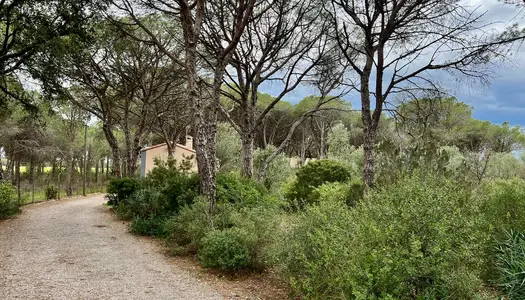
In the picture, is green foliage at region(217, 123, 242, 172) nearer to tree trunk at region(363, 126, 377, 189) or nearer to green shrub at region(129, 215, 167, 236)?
green shrub at region(129, 215, 167, 236)

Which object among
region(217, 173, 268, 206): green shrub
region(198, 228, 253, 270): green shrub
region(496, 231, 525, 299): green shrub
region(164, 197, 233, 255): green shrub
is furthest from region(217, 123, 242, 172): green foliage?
region(496, 231, 525, 299): green shrub

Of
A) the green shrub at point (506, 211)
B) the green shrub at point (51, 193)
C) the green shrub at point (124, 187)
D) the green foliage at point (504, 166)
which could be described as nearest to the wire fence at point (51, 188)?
the green shrub at point (51, 193)

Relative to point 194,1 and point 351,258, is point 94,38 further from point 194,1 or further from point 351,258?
point 351,258

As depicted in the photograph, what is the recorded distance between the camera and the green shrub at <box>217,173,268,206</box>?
810 centimetres

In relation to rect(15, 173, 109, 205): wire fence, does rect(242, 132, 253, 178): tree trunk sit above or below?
above

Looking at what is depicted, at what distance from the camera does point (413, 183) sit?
160 inches

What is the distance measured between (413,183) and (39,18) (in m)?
10.7

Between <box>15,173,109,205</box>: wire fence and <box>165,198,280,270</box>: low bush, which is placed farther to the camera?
<box>15,173,109,205</box>: wire fence

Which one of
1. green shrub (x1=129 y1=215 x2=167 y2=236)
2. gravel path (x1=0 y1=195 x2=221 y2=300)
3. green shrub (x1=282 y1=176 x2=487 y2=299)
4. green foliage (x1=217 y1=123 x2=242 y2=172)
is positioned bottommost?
gravel path (x1=0 y1=195 x2=221 y2=300)

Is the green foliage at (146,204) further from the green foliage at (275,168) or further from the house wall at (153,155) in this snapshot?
the house wall at (153,155)

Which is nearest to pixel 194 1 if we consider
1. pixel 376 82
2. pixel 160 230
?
pixel 376 82

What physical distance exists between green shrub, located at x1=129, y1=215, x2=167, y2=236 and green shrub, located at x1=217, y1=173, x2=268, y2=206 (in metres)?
1.58

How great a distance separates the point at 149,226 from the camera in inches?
342

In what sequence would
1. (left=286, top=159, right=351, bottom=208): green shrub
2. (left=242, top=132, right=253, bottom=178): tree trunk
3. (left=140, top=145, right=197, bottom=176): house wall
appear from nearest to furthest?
(left=242, top=132, right=253, bottom=178): tree trunk → (left=286, top=159, right=351, bottom=208): green shrub → (left=140, top=145, right=197, bottom=176): house wall
